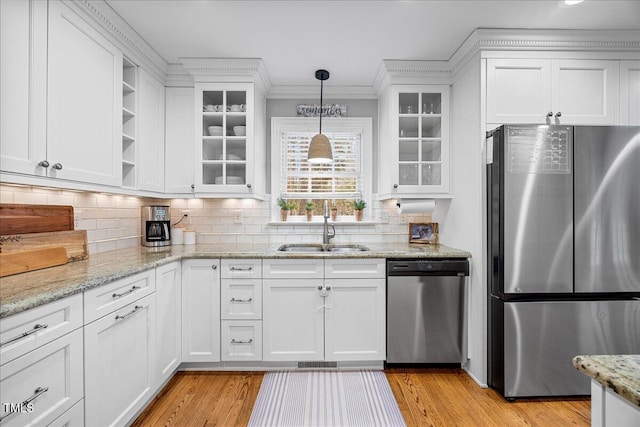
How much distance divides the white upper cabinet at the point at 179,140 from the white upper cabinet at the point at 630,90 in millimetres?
3553

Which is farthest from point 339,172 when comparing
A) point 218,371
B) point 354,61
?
point 218,371

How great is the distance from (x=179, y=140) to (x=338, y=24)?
1.74 m

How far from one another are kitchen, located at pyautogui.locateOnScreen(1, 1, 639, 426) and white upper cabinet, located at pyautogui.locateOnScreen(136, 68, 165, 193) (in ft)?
0.05

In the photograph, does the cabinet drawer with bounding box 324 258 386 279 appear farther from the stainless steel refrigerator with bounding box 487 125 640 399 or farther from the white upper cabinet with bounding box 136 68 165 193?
the white upper cabinet with bounding box 136 68 165 193

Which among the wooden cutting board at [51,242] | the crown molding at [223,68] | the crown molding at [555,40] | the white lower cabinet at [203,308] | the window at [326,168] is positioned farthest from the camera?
the window at [326,168]

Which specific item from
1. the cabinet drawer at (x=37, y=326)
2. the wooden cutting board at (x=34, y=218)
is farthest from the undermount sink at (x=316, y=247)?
the cabinet drawer at (x=37, y=326)

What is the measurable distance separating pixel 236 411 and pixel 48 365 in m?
1.15

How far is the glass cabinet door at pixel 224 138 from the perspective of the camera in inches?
108

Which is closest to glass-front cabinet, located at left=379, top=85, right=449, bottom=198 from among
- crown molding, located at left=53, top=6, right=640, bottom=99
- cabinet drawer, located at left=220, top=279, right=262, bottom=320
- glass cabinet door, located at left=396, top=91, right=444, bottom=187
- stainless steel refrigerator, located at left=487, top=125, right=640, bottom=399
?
glass cabinet door, located at left=396, top=91, right=444, bottom=187

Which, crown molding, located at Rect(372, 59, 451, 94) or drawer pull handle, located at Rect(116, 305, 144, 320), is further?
crown molding, located at Rect(372, 59, 451, 94)

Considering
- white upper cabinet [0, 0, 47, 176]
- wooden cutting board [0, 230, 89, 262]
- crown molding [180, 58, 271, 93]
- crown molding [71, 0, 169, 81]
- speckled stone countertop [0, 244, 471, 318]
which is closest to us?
speckled stone countertop [0, 244, 471, 318]

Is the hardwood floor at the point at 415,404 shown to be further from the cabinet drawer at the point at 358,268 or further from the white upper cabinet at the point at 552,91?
the white upper cabinet at the point at 552,91

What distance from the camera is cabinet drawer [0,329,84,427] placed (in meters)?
1.07

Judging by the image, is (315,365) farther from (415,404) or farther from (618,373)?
(618,373)
